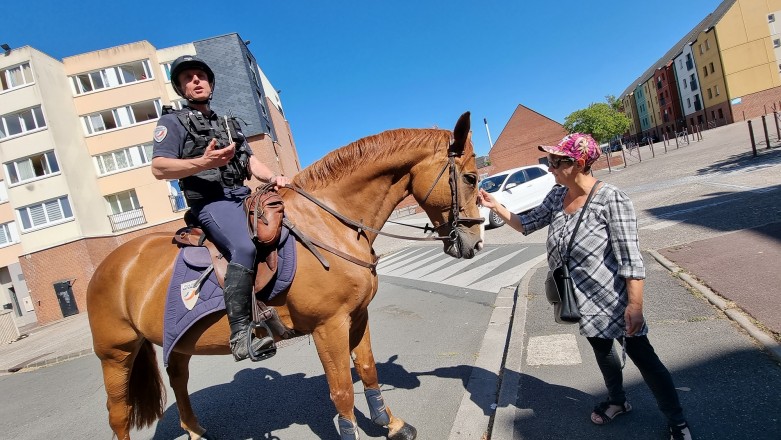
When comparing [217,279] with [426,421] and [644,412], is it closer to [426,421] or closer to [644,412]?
[426,421]

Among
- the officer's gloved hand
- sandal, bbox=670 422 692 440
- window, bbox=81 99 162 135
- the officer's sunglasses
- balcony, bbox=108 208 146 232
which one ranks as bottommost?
sandal, bbox=670 422 692 440

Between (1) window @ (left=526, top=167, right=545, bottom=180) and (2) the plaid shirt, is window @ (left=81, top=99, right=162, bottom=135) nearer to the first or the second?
(1) window @ (left=526, top=167, right=545, bottom=180)

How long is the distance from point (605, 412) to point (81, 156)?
34178mm

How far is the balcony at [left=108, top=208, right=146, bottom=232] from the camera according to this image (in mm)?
28422

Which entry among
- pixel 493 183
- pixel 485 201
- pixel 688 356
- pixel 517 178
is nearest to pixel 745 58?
pixel 517 178

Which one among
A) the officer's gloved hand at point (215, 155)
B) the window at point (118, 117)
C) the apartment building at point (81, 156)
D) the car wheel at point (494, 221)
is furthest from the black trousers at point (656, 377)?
the window at point (118, 117)

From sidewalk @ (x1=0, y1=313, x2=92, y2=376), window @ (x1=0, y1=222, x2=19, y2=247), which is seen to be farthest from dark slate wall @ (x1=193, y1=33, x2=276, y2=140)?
sidewalk @ (x1=0, y1=313, x2=92, y2=376)

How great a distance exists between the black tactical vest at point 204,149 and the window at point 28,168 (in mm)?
30537

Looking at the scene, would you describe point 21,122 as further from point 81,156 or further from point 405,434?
point 405,434

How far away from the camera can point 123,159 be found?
2891 cm

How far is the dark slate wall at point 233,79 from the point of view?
1297 inches

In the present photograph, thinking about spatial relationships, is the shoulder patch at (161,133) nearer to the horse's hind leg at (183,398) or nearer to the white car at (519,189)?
the horse's hind leg at (183,398)

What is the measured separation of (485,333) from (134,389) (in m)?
3.94

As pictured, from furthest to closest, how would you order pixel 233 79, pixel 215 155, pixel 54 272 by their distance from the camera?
pixel 233 79, pixel 54 272, pixel 215 155
